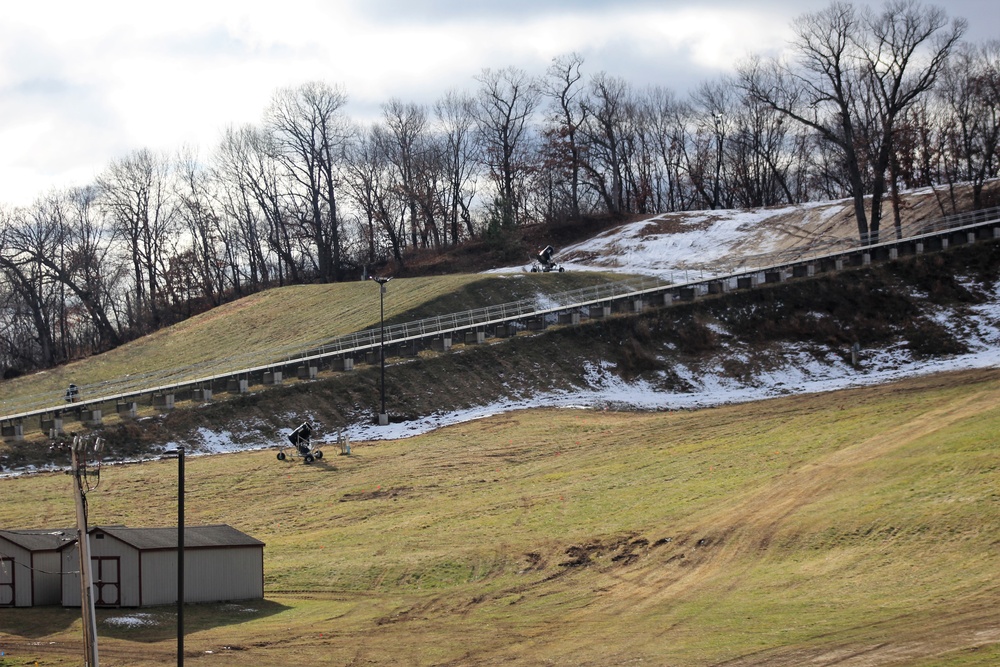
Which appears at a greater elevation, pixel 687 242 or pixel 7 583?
pixel 687 242

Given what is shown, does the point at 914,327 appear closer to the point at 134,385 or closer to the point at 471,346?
the point at 471,346

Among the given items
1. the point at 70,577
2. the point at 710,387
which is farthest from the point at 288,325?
the point at 70,577

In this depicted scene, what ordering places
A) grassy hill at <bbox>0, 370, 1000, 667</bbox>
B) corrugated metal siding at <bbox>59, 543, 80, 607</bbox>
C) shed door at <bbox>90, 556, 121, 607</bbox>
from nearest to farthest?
grassy hill at <bbox>0, 370, 1000, 667</bbox>
shed door at <bbox>90, 556, 121, 607</bbox>
corrugated metal siding at <bbox>59, 543, 80, 607</bbox>

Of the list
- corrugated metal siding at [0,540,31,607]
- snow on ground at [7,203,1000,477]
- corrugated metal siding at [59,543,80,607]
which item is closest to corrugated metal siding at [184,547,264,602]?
corrugated metal siding at [59,543,80,607]

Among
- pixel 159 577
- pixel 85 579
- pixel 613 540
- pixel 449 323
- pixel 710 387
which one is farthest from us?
pixel 449 323

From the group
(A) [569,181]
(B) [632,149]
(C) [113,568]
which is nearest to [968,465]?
(C) [113,568]

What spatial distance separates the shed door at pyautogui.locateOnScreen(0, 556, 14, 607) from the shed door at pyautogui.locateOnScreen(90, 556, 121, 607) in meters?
2.39

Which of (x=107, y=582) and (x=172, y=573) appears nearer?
(x=107, y=582)

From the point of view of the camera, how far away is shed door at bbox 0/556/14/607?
2988 cm

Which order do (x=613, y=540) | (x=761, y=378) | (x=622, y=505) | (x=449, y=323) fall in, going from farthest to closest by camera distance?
(x=449, y=323), (x=761, y=378), (x=622, y=505), (x=613, y=540)

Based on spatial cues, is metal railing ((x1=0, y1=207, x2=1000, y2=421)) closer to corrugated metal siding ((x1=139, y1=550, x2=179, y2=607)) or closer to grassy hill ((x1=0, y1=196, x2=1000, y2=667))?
grassy hill ((x1=0, y1=196, x2=1000, y2=667))

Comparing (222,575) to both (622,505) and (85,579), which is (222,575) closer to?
(85,579)

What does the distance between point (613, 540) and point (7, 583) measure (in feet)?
55.5

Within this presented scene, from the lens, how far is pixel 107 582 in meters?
29.5
